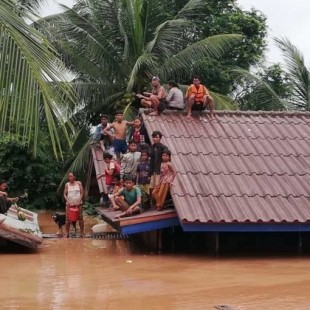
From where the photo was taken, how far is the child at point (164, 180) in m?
10.9

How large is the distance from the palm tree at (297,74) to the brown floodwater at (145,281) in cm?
1115

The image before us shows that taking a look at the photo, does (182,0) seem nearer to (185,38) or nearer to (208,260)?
(185,38)

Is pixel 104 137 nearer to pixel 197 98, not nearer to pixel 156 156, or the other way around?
pixel 197 98

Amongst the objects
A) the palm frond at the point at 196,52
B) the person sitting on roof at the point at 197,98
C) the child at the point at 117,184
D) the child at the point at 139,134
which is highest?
the palm frond at the point at 196,52

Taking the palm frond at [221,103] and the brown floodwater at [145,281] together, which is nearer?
the brown floodwater at [145,281]

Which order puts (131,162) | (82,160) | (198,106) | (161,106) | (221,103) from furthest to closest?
1. (221,103)
2. (82,160)
3. (198,106)
4. (161,106)
5. (131,162)

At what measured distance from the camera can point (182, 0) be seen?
23359mm

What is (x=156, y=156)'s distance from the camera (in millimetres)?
11461

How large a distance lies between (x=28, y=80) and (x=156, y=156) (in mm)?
7058

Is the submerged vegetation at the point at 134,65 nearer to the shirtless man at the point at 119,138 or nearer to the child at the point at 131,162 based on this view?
the shirtless man at the point at 119,138

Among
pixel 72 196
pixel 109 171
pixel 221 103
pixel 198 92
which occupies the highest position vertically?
pixel 221 103

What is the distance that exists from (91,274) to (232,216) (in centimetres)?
244

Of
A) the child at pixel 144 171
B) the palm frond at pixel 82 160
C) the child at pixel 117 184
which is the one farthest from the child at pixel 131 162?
the palm frond at pixel 82 160

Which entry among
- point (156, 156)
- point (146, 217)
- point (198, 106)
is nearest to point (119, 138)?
point (198, 106)
